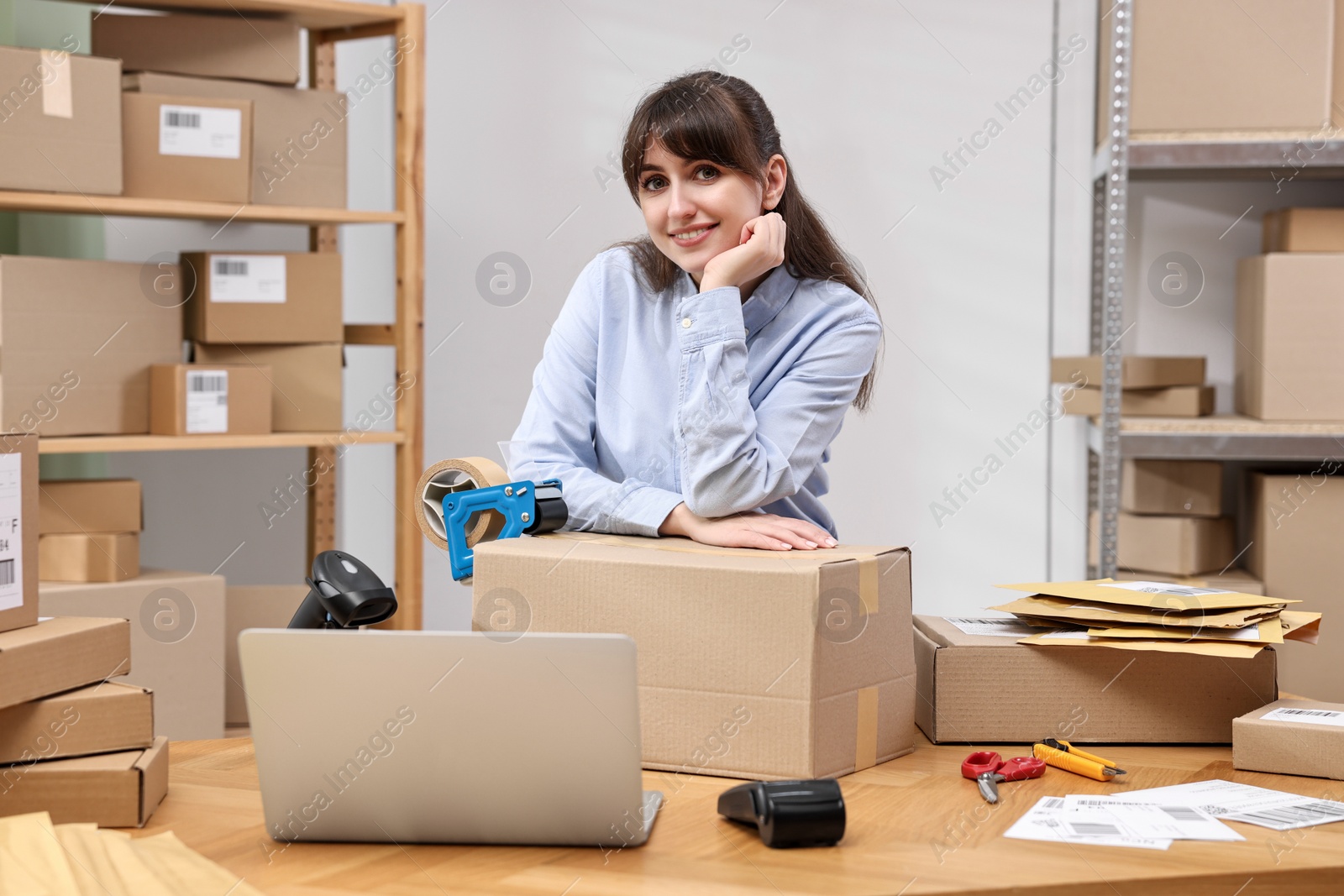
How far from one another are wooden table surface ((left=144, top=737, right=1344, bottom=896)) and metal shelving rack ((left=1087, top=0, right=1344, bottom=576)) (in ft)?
5.26

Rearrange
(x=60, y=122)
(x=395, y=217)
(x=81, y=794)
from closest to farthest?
(x=81, y=794), (x=60, y=122), (x=395, y=217)

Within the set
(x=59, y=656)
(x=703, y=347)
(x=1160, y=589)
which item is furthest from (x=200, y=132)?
(x=1160, y=589)

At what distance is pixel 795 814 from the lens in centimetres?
84

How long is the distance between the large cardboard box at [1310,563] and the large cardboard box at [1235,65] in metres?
0.75

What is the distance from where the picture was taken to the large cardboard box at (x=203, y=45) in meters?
2.37

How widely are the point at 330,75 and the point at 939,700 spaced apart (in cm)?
218

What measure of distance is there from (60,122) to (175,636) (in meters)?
1.03

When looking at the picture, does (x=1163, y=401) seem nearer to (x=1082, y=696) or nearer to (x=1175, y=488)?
(x=1175, y=488)

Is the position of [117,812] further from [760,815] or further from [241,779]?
[760,815]

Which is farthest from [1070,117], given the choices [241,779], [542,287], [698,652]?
[241,779]

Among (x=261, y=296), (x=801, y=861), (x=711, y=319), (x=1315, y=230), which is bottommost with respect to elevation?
(x=801, y=861)

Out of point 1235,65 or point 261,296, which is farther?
point 261,296

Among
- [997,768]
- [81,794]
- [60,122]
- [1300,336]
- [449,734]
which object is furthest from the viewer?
[1300,336]

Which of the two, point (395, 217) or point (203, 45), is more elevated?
point (203, 45)
